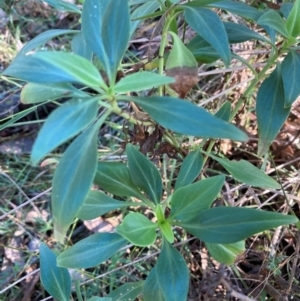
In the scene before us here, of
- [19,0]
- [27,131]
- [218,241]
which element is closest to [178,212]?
[218,241]

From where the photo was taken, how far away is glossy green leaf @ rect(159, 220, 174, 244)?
2.79 feet

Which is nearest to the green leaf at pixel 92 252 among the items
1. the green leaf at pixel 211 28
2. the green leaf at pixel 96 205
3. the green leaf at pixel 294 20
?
the green leaf at pixel 96 205

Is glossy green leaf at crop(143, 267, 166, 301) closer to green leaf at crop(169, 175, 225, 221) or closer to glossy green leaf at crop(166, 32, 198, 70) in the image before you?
green leaf at crop(169, 175, 225, 221)

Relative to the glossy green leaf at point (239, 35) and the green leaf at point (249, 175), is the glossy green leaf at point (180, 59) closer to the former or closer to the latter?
the glossy green leaf at point (239, 35)

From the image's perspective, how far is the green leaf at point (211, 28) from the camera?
2.56 ft

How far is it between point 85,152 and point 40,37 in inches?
16.7

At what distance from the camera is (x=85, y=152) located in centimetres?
67

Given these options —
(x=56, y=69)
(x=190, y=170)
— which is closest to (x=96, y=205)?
(x=190, y=170)

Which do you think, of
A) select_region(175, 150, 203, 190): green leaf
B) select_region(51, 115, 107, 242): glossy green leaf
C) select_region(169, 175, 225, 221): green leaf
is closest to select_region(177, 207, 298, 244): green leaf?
select_region(169, 175, 225, 221): green leaf

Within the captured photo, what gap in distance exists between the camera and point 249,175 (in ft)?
3.25

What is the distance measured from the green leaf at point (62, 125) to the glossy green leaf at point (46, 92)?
15cm

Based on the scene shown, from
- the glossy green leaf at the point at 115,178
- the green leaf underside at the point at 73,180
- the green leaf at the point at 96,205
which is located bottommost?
the green leaf at the point at 96,205

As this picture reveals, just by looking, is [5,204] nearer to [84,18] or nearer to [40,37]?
[40,37]

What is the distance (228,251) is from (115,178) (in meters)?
0.26
